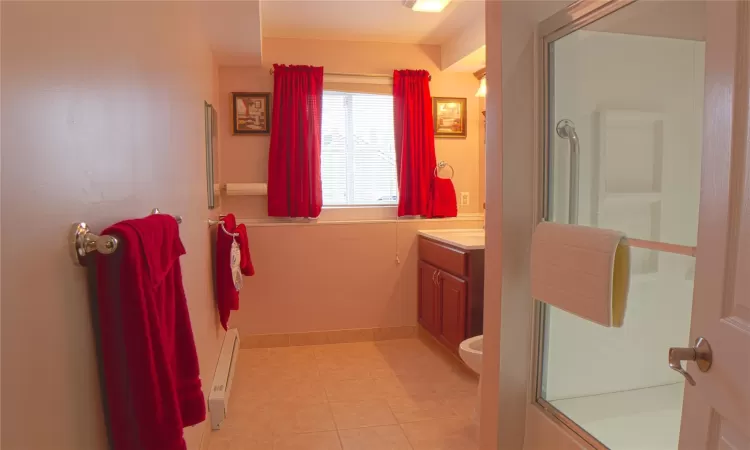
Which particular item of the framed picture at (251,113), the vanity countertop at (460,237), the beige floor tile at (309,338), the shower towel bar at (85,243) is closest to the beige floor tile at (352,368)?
the beige floor tile at (309,338)

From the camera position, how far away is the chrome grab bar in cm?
180

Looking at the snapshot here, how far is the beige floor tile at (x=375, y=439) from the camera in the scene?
2.43 metres

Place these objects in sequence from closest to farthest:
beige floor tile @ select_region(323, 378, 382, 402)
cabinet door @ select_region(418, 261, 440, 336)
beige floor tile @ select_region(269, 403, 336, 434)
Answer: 1. beige floor tile @ select_region(269, 403, 336, 434)
2. beige floor tile @ select_region(323, 378, 382, 402)
3. cabinet door @ select_region(418, 261, 440, 336)

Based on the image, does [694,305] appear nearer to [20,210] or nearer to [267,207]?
[20,210]

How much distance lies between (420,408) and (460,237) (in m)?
1.26

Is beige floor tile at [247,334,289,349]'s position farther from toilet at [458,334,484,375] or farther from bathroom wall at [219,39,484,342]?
toilet at [458,334,484,375]

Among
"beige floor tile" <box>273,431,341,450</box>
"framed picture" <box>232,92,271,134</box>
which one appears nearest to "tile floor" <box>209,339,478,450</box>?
"beige floor tile" <box>273,431,341,450</box>

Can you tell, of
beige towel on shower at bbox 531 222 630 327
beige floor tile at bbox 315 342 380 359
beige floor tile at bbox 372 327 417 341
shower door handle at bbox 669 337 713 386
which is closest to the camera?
shower door handle at bbox 669 337 713 386

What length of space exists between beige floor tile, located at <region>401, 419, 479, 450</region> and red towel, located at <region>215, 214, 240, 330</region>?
1289mm

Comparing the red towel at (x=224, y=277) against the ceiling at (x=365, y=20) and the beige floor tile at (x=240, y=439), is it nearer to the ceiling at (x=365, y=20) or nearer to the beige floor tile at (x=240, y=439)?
the beige floor tile at (x=240, y=439)

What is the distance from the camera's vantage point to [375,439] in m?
2.50

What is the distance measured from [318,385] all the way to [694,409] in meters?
2.40

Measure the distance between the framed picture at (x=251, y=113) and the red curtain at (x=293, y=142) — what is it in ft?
0.34

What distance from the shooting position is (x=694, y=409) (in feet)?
3.58
